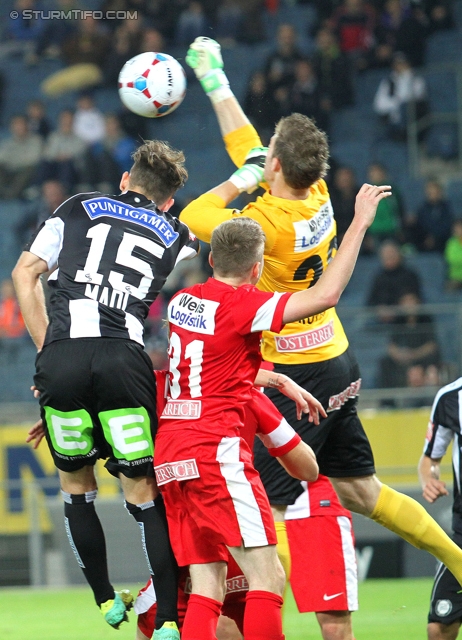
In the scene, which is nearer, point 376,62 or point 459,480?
point 459,480

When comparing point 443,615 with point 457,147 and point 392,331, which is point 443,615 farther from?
point 457,147

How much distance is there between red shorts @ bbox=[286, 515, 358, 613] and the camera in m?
6.00

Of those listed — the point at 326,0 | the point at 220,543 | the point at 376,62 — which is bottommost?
the point at 220,543

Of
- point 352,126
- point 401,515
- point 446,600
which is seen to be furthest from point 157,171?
point 352,126

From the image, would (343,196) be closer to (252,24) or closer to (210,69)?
(252,24)

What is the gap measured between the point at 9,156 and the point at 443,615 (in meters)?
11.8

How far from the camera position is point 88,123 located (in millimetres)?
16016

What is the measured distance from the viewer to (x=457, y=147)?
1614 cm

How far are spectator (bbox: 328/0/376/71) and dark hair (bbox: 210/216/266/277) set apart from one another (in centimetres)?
1212

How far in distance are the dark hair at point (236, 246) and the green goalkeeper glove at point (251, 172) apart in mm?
709

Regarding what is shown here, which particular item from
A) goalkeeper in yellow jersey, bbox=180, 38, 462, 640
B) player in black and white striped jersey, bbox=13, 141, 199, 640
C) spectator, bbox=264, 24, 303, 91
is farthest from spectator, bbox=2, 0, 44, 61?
player in black and white striped jersey, bbox=13, 141, 199, 640

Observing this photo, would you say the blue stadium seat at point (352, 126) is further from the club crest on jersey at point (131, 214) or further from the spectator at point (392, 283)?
the club crest on jersey at point (131, 214)

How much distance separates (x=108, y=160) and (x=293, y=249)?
9703mm

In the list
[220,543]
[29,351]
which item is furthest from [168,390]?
[29,351]
